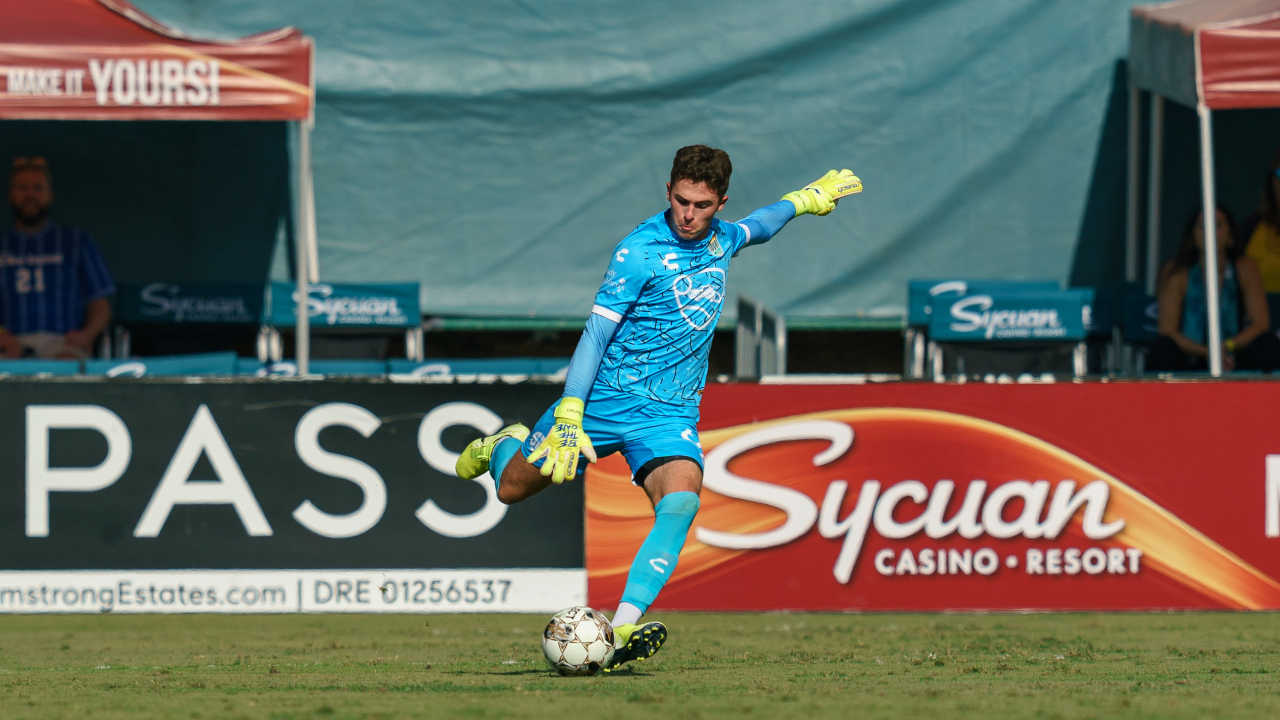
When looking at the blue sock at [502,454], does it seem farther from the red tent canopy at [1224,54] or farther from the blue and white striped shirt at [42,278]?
the blue and white striped shirt at [42,278]

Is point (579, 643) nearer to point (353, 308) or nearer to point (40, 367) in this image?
point (40, 367)

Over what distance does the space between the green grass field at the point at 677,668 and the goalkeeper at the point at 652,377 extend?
0.52 metres

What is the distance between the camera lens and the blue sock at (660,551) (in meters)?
5.16

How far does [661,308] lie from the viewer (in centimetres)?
543

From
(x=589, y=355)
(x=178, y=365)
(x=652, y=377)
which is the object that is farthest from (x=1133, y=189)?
(x=589, y=355)

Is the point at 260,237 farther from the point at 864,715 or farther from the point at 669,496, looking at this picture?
the point at 864,715

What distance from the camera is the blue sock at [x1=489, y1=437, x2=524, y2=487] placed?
5.88m

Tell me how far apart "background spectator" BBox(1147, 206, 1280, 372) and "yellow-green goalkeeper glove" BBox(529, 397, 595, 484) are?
632cm

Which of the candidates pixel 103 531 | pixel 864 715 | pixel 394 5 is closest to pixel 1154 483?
pixel 864 715

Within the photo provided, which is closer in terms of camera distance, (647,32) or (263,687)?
(263,687)

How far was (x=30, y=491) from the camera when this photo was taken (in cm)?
791

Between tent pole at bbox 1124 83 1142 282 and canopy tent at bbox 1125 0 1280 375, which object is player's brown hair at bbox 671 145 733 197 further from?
tent pole at bbox 1124 83 1142 282

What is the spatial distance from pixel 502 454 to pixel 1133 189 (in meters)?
8.34

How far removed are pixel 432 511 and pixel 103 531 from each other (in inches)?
72.2
